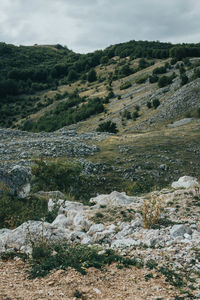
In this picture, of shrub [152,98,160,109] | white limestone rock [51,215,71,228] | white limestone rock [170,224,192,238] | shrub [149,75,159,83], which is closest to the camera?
white limestone rock [170,224,192,238]

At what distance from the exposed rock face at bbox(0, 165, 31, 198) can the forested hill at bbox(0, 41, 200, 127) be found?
61.1 m

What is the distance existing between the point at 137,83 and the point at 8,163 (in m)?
48.0

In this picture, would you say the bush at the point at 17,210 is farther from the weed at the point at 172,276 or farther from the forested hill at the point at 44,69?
the forested hill at the point at 44,69

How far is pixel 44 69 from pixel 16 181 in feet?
340

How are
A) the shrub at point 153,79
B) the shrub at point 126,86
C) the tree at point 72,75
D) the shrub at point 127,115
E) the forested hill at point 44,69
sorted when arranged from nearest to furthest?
the shrub at point 127,115
the shrub at point 153,79
the shrub at point 126,86
the forested hill at point 44,69
the tree at point 72,75

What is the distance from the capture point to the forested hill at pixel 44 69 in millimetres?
77312

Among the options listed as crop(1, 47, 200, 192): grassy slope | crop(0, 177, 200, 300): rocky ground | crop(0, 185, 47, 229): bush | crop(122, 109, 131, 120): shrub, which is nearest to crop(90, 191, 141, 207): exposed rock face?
crop(0, 177, 200, 300): rocky ground

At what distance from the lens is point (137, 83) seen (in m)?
61.5

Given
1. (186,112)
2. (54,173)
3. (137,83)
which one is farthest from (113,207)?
(137,83)

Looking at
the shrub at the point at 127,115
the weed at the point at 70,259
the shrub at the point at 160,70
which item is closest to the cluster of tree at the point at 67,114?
the shrub at the point at 127,115

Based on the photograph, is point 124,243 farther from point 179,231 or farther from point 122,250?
point 179,231

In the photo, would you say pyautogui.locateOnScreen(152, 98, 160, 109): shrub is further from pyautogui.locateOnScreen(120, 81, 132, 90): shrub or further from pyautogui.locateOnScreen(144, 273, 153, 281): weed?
pyautogui.locateOnScreen(144, 273, 153, 281): weed

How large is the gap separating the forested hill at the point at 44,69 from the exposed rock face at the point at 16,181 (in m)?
61.1

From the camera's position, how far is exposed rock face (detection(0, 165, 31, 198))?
36.9ft
